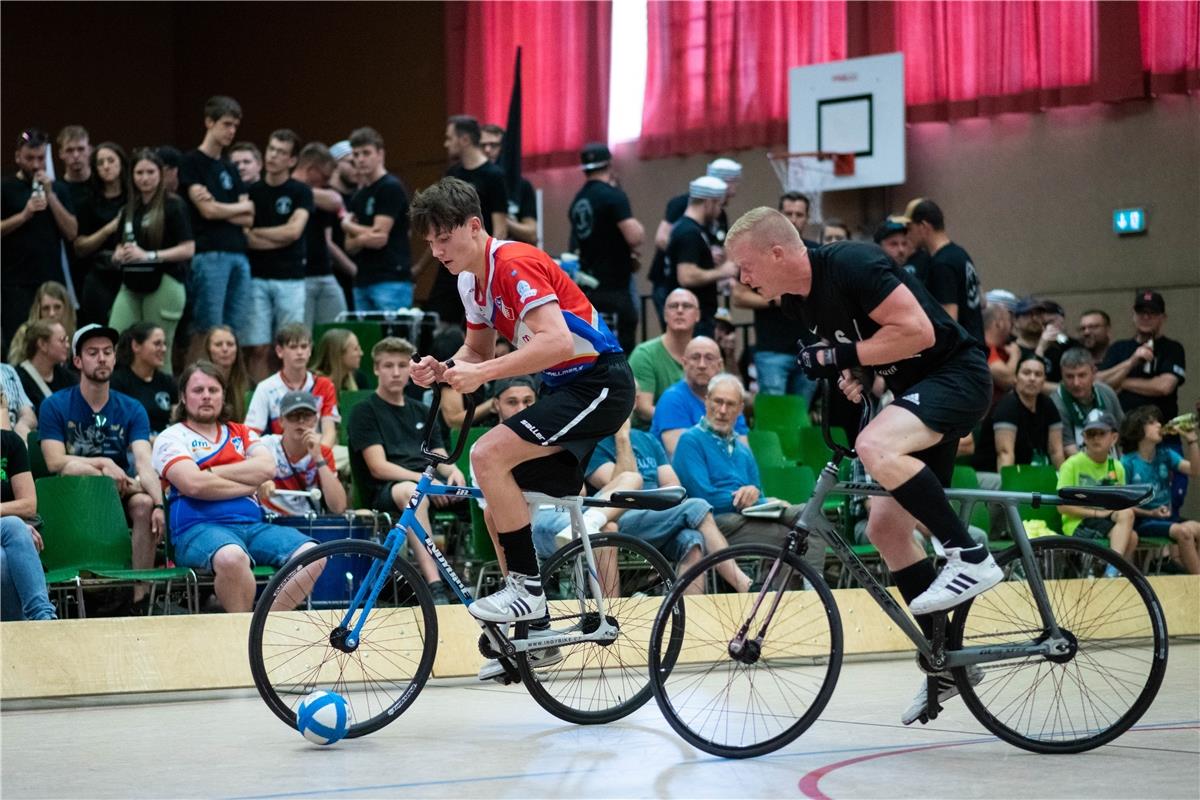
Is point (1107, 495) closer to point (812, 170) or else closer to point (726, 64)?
point (812, 170)

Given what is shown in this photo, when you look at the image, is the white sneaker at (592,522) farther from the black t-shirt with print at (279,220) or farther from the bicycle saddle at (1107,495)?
the black t-shirt with print at (279,220)

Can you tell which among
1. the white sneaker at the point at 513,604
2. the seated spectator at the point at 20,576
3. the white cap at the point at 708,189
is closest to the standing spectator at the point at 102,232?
the seated spectator at the point at 20,576

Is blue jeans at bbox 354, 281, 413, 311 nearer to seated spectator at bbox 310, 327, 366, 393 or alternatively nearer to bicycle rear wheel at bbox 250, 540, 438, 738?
seated spectator at bbox 310, 327, 366, 393

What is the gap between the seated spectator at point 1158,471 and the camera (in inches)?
372

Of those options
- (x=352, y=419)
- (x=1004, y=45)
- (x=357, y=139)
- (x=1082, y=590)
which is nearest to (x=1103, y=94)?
(x=1004, y=45)

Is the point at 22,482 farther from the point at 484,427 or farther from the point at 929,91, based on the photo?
the point at 929,91

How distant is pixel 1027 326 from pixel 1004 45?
3658 millimetres

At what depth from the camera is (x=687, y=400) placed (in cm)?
856

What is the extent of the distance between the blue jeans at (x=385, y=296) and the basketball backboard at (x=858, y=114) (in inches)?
214

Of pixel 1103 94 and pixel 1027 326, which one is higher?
pixel 1103 94

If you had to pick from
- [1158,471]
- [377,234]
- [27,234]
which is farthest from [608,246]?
Result: [1158,471]

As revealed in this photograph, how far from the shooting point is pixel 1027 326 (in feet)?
38.8

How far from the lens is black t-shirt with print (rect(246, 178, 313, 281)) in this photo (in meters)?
10.1

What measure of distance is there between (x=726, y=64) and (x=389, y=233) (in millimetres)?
6407
